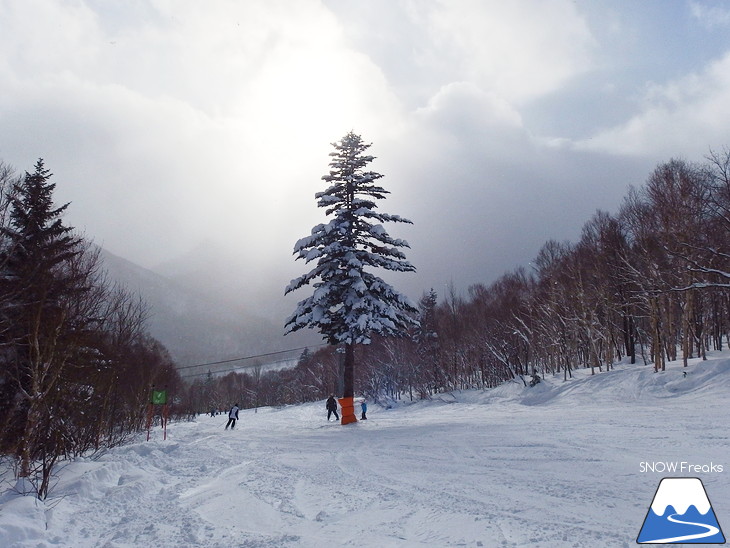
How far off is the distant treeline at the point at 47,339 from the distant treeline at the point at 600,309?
25.1 metres

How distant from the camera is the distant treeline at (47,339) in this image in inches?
343

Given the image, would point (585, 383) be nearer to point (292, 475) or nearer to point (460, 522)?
point (292, 475)

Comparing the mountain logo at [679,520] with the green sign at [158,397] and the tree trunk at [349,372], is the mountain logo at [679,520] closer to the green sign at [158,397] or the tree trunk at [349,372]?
the tree trunk at [349,372]

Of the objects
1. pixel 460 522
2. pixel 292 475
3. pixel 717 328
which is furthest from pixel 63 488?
pixel 717 328

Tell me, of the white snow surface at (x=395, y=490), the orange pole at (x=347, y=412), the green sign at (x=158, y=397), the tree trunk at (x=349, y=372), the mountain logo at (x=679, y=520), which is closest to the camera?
the mountain logo at (x=679, y=520)

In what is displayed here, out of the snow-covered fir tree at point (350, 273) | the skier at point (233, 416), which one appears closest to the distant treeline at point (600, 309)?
the snow-covered fir tree at point (350, 273)

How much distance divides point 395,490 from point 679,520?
13.1 ft

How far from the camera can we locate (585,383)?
85.8 ft

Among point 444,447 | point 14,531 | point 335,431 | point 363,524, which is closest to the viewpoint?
point 14,531

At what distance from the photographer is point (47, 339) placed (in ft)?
30.4

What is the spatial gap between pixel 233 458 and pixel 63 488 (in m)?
4.61

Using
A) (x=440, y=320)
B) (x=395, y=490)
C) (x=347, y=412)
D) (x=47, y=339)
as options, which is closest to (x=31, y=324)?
(x=47, y=339)

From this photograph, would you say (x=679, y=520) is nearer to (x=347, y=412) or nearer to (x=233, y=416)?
(x=347, y=412)

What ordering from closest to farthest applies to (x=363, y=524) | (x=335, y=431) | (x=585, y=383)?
1. (x=363, y=524)
2. (x=335, y=431)
3. (x=585, y=383)
